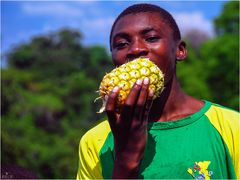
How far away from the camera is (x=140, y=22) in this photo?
250 centimetres

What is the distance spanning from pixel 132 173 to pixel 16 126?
94.5 feet

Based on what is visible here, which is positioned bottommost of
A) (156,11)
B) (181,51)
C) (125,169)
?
(125,169)

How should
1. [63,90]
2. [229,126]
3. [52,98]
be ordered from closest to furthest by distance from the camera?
[229,126] → [52,98] → [63,90]

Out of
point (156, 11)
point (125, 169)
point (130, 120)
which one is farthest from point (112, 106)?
point (156, 11)

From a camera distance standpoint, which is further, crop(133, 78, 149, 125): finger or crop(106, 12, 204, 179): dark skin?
crop(106, 12, 204, 179): dark skin

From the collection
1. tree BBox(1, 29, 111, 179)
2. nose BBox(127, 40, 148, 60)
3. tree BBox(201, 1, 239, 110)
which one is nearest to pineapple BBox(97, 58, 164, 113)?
nose BBox(127, 40, 148, 60)

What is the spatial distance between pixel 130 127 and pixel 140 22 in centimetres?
71

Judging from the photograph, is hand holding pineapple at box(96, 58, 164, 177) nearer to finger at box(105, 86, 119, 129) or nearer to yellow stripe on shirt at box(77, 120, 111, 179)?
finger at box(105, 86, 119, 129)

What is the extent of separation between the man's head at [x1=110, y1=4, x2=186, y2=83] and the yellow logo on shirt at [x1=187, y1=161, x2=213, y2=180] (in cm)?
46

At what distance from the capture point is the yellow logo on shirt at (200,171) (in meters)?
2.31

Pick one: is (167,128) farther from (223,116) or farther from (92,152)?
(92,152)

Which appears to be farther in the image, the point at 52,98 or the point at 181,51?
the point at 52,98

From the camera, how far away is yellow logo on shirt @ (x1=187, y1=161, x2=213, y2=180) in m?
2.31

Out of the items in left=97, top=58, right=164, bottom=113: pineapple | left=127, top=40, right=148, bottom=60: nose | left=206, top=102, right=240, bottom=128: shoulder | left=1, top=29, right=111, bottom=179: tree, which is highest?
left=127, top=40, right=148, bottom=60: nose
